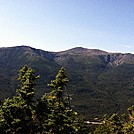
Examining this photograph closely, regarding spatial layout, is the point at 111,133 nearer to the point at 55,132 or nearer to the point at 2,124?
the point at 55,132

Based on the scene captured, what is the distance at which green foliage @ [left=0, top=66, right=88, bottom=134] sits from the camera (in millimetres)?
32812

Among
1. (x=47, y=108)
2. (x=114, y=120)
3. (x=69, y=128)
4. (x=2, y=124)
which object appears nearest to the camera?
(x=2, y=124)

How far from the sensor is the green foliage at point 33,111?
108 ft

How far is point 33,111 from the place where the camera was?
3572 centimetres

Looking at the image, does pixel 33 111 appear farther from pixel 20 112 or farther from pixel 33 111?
pixel 20 112

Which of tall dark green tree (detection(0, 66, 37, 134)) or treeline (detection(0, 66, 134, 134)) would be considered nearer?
tall dark green tree (detection(0, 66, 37, 134))

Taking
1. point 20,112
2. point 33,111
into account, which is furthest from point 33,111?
point 20,112

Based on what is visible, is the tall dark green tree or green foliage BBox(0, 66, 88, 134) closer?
the tall dark green tree

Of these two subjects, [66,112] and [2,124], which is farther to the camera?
[66,112]

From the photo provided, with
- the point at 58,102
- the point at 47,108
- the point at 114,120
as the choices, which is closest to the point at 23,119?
the point at 47,108

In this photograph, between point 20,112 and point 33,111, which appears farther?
point 33,111

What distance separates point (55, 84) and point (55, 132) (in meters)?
6.27

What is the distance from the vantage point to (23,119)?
33562 mm

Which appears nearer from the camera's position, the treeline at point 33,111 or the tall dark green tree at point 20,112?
the tall dark green tree at point 20,112
